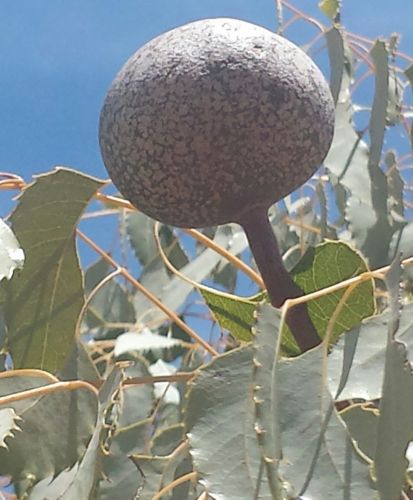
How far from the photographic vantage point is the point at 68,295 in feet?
4.00

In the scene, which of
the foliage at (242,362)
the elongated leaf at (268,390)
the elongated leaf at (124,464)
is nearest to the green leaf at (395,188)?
the foliage at (242,362)

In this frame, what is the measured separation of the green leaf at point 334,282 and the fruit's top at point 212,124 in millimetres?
158

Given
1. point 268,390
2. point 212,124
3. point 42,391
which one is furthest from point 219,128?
point 42,391

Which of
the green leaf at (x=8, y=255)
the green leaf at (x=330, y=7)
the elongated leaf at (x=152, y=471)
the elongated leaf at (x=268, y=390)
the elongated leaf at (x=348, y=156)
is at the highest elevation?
the green leaf at (x=330, y=7)

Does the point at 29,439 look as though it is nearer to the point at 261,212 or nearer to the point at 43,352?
the point at 43,352

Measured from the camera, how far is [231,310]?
1131 millimetres

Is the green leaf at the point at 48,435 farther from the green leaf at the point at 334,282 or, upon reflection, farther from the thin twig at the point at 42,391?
the green leaf at the point at 334,282

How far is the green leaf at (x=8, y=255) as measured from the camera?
100 centimetres

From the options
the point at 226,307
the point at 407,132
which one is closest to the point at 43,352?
the point at 226,307

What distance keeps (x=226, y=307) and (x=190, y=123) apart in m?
0.30

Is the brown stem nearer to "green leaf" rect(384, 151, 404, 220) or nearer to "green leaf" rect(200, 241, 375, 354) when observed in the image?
"green leaf" rect(200, 241, 375, 354)

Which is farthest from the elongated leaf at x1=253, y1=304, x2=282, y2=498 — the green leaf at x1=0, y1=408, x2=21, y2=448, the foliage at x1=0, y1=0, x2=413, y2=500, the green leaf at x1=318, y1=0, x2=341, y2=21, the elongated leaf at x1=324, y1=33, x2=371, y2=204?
the green leaf at x1=318, y1=0, x2=341, y2=21

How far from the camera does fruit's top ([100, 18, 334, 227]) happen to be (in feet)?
2.83

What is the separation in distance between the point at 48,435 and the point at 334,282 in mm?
297
